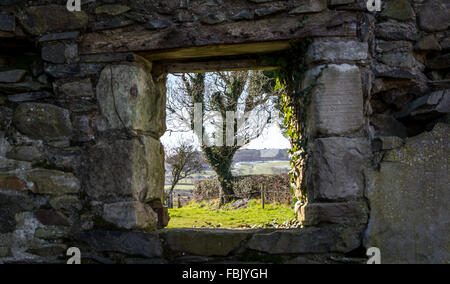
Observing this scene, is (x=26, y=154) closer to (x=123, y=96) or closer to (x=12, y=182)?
(x=12, y=182)

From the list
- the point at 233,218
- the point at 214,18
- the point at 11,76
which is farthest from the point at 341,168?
the point at 233,218

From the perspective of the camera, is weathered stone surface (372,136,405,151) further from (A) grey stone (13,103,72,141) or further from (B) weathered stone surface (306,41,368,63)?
(A) grey stone (13,103,72,141)

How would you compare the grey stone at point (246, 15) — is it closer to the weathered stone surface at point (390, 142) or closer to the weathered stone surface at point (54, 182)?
the weathered stone surface at point (390, 142)

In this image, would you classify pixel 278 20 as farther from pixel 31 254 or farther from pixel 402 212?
pixel 31 254

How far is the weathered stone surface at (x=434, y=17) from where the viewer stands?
7.68ft

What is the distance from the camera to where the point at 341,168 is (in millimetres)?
2176

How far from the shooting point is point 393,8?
2.32m

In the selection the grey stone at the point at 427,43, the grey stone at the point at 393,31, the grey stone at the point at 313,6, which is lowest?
the grey stone at the point at 427,43

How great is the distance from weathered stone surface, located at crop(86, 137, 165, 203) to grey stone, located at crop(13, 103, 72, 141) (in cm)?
29

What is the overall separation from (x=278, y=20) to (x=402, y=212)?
4.98ft

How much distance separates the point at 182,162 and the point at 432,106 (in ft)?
31.1

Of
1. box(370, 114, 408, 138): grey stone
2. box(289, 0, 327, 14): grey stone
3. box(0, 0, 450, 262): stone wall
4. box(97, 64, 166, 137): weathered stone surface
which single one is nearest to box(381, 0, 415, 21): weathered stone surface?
box(0, 0, 450, 262): stone wall

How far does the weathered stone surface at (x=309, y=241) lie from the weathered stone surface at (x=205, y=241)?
14 cm

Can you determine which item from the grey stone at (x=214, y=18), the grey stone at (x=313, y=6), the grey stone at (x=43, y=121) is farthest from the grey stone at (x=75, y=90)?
the grey stone at (x=313, y=6)
